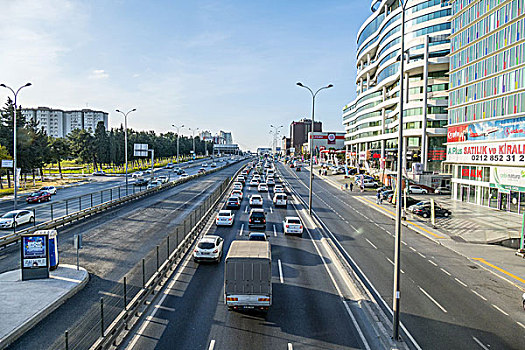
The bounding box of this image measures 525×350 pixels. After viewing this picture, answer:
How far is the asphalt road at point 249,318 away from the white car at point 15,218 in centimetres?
1679

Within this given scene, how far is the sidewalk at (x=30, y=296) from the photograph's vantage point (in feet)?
39.7

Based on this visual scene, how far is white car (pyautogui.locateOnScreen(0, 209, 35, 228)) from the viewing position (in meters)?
28.3

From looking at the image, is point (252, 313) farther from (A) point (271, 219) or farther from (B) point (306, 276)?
(A) point (271, 219)

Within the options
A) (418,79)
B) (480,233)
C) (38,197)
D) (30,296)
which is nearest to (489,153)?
(480,233)

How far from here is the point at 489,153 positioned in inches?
1633

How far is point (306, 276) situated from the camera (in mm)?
Result: 18453

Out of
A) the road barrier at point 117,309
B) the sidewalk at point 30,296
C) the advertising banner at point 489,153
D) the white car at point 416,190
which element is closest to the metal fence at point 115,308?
the road barrier at point 117,309

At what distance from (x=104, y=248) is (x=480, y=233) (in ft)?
91.5

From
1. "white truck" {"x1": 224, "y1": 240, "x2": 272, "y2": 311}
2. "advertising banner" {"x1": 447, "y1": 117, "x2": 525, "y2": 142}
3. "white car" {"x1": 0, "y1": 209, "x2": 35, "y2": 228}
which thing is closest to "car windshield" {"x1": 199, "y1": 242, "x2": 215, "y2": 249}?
"white truck" {"x1": 224, "y1": 240, "x2": 272, "y2": 311}

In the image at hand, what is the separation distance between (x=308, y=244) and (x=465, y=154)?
1214 inches

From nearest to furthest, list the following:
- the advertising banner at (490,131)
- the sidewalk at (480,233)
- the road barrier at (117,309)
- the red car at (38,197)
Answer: the road barrier at (117,309) → the sidewalk at (480,233) → the advertising banner at (490,131) → the red car at (38,197)

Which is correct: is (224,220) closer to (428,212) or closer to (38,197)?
(428,212)

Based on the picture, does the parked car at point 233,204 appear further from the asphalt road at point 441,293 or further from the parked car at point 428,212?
the parked car at point 428,212

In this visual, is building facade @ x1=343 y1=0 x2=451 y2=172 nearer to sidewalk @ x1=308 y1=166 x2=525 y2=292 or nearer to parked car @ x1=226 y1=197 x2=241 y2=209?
sidewalk @ x1=308 y1=166 x2=525 y2=292
